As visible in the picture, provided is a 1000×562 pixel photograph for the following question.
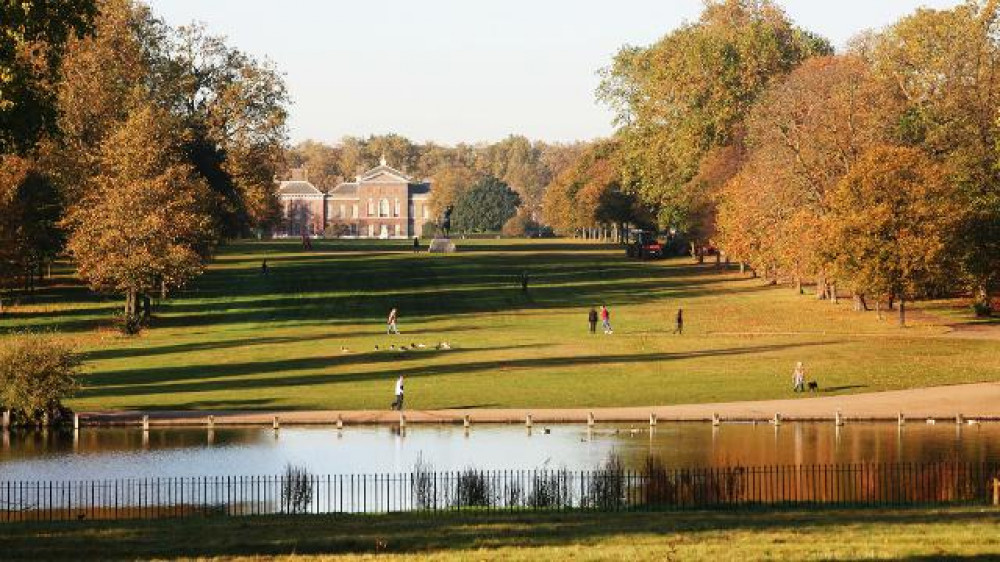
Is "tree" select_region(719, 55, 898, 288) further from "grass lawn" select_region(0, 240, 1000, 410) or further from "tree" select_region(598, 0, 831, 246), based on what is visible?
"tree" select_region(598, 0, 831, 246)

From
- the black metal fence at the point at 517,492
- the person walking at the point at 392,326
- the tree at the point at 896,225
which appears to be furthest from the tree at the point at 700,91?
the black metal fence at the point at 517,492

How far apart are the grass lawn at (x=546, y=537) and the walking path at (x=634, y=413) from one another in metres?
25.0

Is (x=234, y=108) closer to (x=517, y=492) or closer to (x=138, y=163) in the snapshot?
(x=138, y=163)

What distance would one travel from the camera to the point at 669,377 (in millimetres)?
71812

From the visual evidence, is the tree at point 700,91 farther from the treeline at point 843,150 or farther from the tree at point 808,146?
the tree at point 808,146

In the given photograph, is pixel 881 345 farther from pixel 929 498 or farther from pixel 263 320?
pixel 929 498

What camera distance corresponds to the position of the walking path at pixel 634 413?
58500 mm

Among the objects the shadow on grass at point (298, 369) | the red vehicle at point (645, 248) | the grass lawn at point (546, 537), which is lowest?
the shadow on grass at point (298, 369)

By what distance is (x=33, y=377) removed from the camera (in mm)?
57969

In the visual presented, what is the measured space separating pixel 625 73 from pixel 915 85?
50191 mm

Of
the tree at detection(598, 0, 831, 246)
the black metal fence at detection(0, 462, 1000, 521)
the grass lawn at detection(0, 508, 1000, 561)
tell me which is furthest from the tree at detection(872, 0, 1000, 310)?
the grass lawn at detection(0, 508, 1000, 561)

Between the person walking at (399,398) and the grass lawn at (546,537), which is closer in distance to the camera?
the grass lawn at (546,537)

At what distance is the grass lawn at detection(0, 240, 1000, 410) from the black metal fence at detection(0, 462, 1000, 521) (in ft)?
63.4

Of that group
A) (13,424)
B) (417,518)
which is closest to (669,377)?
(13,424)
